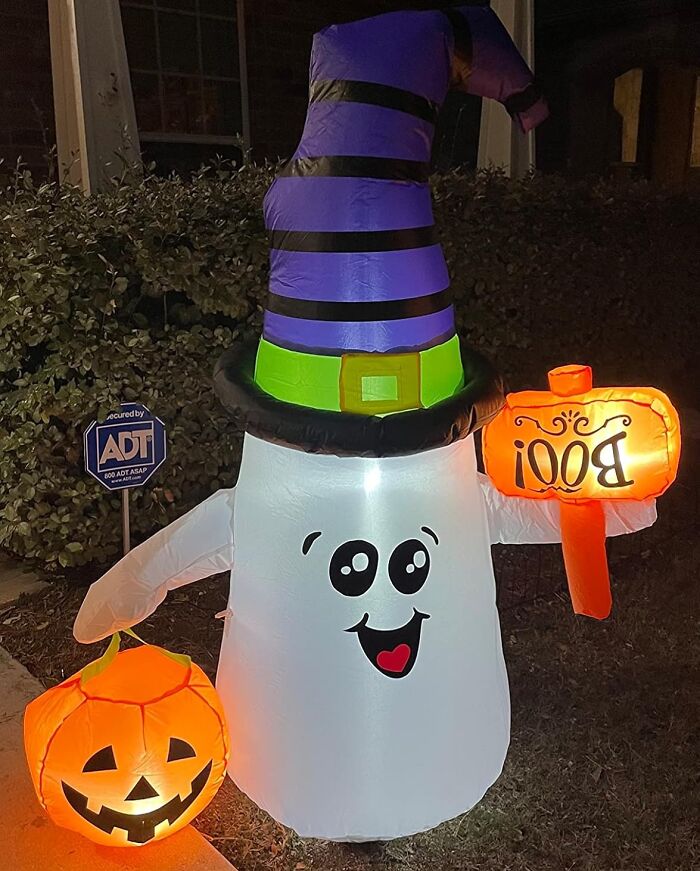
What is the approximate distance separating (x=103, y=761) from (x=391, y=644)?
2.46 ft

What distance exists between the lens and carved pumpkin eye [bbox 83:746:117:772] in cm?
214

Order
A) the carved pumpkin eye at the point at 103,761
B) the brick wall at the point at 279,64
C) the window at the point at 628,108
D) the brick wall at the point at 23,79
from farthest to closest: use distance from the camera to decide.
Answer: the window at the point at 628,108
the brick wall at the point at 279,64
the brick wall at the point at 23,79
the carved pumpkin eye at the point at 103,761

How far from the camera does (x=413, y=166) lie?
1.96 metres

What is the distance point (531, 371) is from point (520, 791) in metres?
3.17

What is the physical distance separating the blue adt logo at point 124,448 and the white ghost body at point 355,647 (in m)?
1.17

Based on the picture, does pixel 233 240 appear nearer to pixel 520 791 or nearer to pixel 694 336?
pixel 520 791

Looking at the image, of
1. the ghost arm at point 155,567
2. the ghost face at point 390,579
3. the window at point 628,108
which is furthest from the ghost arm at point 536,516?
the window at point 628,108

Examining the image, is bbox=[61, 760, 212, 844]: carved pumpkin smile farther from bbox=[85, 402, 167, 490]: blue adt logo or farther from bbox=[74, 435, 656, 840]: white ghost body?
bbox=[85, 402, 167, 490]: blue adt logo

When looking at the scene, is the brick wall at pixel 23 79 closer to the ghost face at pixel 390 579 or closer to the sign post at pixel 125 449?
the sign post at pixel 125 449

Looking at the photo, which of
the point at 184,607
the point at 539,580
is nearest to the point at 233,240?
the point at 184,607

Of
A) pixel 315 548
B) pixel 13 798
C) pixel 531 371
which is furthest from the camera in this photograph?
pixel 531 371

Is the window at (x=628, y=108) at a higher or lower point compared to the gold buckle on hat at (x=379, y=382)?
higher

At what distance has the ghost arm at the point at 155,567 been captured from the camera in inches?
88.9

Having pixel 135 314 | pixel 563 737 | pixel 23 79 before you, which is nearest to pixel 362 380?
pixel 563 737
